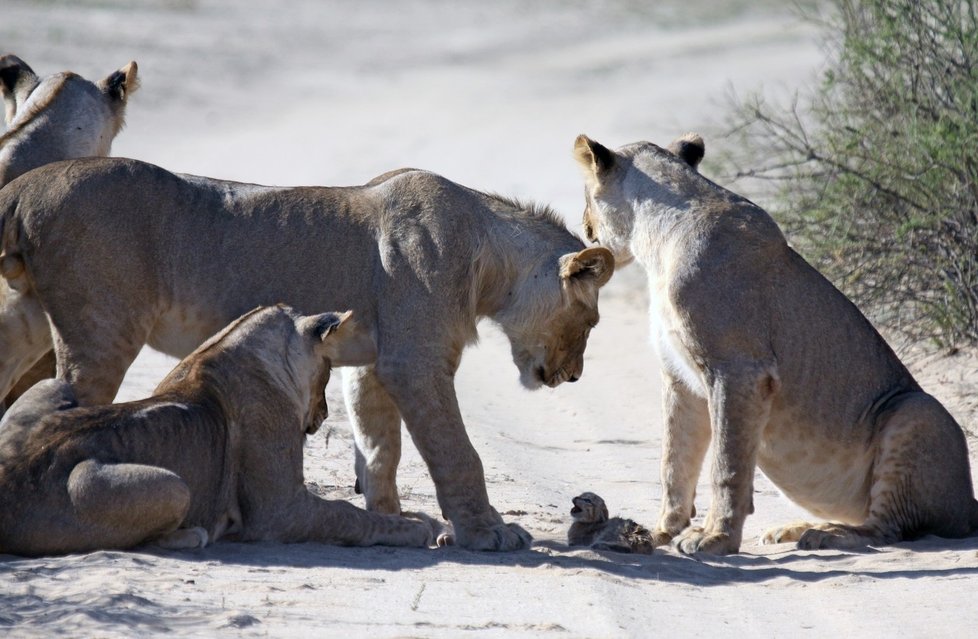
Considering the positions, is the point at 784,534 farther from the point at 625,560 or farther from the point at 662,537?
the point at 625,560

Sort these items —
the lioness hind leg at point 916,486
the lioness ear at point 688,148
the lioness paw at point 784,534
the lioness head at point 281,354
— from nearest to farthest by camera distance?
1. the lioness head at point 281,354
2. the lioness hind leg at point 916,486
3. the lioness paw at point 784,534
4. the lioness ear at point 688,148

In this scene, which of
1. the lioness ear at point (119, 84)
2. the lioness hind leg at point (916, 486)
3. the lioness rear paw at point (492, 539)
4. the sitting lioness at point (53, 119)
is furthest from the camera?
the lioness ear at point (119, 84)

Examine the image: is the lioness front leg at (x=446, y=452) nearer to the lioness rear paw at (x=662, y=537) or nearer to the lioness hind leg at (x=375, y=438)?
the lioness hind leg at (x=375, y=438)

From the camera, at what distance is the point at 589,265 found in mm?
7176

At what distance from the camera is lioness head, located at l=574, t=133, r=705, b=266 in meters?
7.69

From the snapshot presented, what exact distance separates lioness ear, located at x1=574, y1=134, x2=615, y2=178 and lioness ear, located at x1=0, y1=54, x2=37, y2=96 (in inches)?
136

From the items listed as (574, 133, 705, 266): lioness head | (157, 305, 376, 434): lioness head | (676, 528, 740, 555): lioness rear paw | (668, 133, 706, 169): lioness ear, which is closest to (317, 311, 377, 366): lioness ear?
(157, 305, 376, 434): lioness head

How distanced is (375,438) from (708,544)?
1704 millimetres

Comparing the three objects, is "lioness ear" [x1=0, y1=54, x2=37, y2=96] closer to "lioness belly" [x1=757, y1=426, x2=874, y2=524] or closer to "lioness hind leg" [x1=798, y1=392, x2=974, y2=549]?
"lioness belly" [x1=757, y1=426, x2=874, y2=524]

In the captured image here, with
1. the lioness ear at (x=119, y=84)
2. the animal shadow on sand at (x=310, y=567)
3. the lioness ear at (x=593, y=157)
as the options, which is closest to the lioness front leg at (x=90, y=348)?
the animal shadow on sand at (x=310, y=567)

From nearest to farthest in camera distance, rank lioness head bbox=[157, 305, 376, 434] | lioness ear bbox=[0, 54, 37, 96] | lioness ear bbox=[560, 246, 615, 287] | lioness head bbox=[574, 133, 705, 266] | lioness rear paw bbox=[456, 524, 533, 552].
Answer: lioness head bbox=[157, 305, 376, 434] → lioness rear paw bbox=[456, 524, 533, 552] → lioness ear bbox=[560, 246, 615, 287] → lioness head bbox=[574, 133, 705, 266] → lioness ear bbox=[0, 54, 37, 96]

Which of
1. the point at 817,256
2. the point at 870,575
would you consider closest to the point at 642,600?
the point at 870,575

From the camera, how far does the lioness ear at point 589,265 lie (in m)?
7.11

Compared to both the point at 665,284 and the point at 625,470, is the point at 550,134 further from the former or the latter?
the point at 665,284
